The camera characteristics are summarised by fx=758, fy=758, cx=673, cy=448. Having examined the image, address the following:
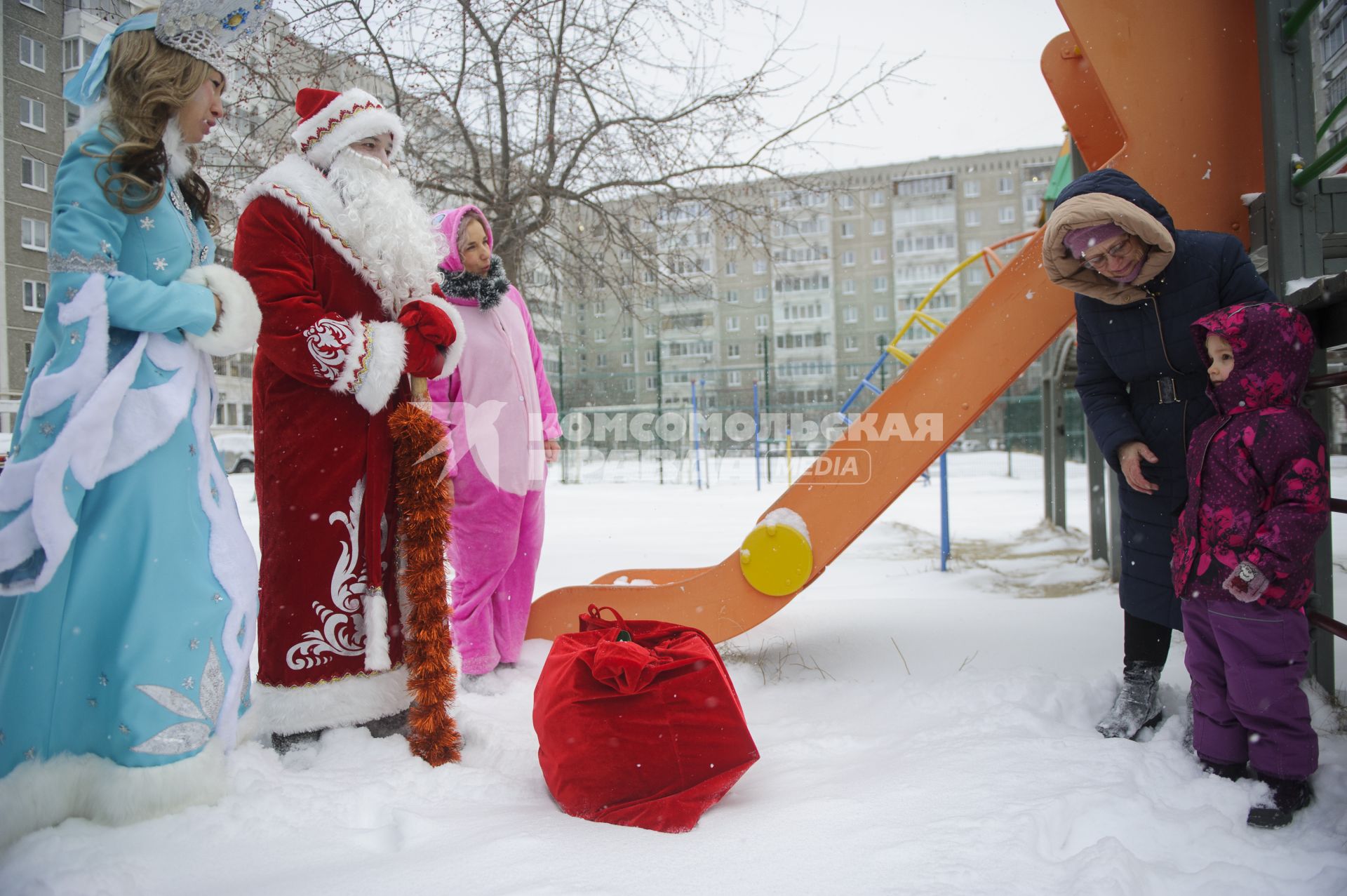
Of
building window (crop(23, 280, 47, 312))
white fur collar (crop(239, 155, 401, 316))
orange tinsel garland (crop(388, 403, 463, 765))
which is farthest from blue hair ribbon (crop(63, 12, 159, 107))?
building window (crop(23, 280, 47, 312))

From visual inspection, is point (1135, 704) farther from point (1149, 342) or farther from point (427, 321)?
point (427, 321)

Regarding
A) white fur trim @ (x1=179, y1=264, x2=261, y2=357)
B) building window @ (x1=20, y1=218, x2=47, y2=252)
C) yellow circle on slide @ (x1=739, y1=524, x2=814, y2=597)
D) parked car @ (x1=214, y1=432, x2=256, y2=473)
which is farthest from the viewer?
parked car @ (x1=214, y1=432, x2=256, y2=473)

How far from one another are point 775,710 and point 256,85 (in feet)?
16.0

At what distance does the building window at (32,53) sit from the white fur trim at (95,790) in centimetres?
327

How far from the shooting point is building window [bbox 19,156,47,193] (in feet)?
10.9

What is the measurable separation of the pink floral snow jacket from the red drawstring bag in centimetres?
118

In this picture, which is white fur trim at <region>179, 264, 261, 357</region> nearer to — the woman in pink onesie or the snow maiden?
the snow maiden

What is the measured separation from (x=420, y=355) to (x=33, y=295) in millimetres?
2575

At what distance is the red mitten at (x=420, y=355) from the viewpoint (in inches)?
82.7

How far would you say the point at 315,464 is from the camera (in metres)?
2.00

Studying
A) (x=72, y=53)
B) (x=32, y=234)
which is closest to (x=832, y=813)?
(x=32, y=234)

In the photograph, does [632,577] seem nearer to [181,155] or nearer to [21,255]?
[181,155]

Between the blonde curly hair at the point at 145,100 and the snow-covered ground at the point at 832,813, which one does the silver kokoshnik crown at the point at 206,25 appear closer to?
the blonde curly hair at the point at 145,100

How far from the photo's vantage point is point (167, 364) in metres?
1.69
